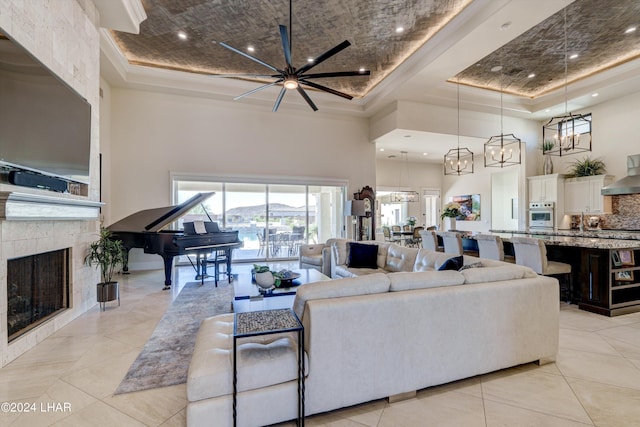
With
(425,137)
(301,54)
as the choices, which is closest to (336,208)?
(425,137)

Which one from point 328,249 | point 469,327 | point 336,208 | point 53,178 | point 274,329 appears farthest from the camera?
point 336,208

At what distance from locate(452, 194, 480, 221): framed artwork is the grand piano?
812 cm

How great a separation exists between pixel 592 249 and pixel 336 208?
5806 millimetres

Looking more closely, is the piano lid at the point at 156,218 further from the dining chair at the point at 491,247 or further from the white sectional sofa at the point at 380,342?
the dining chair at the point at 491,247

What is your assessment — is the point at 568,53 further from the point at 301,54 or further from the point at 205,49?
the point at 205,49

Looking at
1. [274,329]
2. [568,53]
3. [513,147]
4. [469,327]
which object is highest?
[568,53]

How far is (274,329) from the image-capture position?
5.33ft

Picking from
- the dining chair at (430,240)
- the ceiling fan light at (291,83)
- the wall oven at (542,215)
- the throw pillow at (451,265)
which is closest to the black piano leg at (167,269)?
the ceiling fan light at (291,83)

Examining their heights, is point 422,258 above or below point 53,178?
below

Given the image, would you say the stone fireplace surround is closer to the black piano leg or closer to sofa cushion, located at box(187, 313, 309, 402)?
the black piano leg

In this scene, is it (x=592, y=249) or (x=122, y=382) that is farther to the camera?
(x=592, y=249)

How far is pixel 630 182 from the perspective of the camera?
6074mm

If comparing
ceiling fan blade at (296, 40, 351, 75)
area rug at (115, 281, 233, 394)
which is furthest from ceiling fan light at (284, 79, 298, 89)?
area rug at (115, 281, 233, 394)

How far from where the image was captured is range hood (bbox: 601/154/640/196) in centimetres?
597
